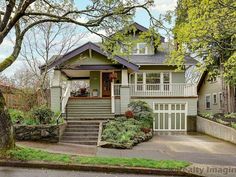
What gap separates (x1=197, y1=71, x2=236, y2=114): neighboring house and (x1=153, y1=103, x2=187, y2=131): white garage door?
449cm

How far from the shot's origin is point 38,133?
53.9 feet

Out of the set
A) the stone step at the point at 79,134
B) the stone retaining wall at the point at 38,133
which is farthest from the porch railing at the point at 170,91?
the stone retaining wall at the point at 38,133

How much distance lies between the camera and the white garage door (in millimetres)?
27453

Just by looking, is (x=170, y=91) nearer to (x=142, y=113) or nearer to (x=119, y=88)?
Result: (x=119, y=88)

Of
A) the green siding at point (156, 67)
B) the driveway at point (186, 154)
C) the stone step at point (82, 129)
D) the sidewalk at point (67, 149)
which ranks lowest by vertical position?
the driveway at point (186, 154)

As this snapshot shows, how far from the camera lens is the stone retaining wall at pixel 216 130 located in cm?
1889

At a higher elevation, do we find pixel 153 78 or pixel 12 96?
pixel 153 78

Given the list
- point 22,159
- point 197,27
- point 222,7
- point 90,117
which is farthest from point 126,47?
point 90,117

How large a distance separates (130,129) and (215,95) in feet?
63.3

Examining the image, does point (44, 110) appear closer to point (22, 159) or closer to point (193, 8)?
point (22, 159)

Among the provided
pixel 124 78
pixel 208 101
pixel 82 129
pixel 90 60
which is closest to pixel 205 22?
pixel 82 129

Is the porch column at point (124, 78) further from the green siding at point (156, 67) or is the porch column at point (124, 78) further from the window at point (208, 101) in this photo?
the window at point (208, 101)

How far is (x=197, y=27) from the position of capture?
1420cm

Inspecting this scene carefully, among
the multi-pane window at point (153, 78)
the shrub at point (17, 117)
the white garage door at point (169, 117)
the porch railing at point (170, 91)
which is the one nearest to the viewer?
the shrub at point (17, 117)
